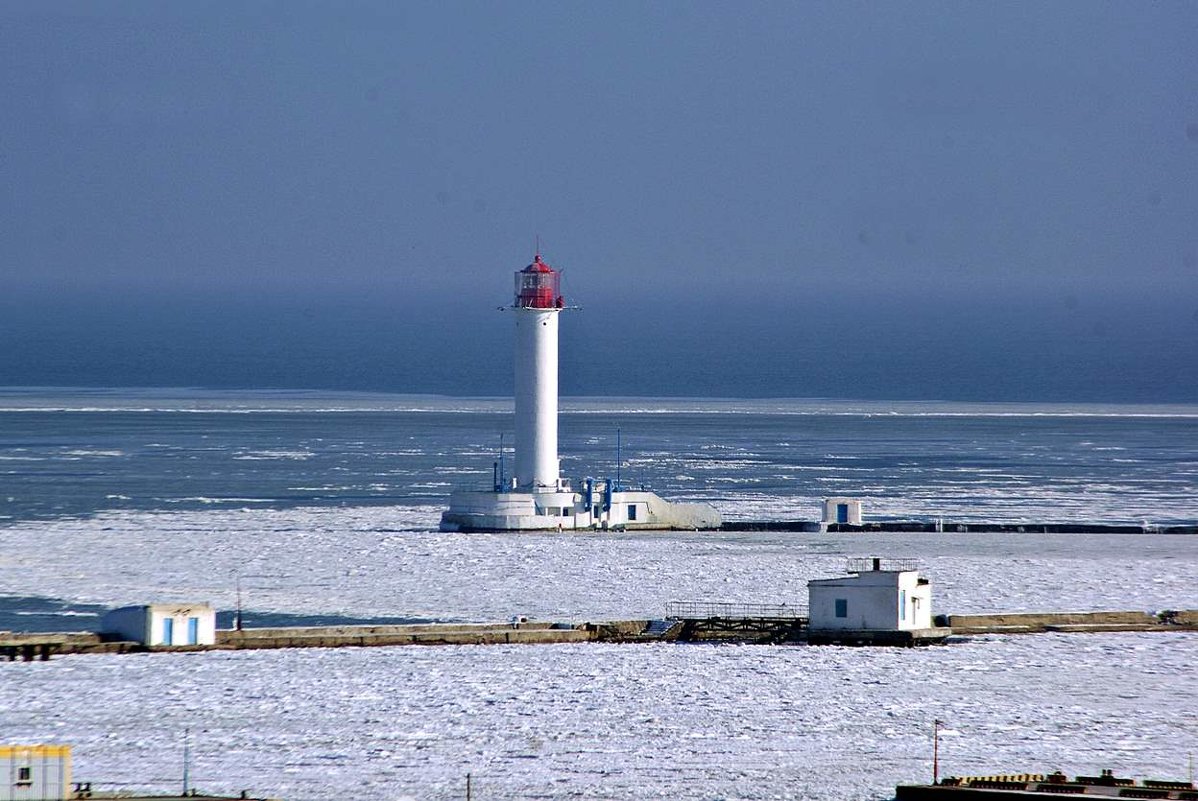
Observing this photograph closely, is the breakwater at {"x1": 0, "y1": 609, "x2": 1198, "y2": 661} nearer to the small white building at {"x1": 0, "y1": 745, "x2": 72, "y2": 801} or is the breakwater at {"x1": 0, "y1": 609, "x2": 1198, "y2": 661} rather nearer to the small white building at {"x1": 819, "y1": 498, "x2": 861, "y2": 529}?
the small white building at {"x1": 0, "y1": 745, "x2": 72, "y2": 801}

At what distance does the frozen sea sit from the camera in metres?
22.9

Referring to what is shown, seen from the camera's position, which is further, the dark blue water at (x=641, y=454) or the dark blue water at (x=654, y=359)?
the dark blue water at (x=654, y=359)

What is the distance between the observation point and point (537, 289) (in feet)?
144

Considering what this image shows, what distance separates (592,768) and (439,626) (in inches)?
333

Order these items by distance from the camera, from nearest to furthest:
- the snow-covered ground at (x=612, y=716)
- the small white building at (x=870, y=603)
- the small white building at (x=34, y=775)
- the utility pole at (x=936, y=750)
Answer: the small white building at (x=34, y=775) → the utility pole at (x=936, y=750) → the snow-covered ground at (x=612, y=716) → the small white building at (x=870, y=603)

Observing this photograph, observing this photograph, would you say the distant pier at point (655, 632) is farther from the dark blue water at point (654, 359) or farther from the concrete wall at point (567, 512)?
the dark blue water at point (654, 359)

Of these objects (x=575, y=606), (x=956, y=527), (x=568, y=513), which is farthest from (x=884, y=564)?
(x=568, y=513)

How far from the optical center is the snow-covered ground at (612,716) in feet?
72.0

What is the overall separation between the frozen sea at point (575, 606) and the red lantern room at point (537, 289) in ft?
14.9

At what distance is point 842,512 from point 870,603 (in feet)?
41.3

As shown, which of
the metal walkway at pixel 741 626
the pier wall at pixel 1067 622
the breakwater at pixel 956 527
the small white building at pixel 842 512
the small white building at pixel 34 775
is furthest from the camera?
the small white building at pixel 842 512

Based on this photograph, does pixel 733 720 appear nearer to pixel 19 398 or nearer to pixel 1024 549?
pixel 1024 549

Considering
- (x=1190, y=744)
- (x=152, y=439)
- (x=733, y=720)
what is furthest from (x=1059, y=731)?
(x=152, y=439)

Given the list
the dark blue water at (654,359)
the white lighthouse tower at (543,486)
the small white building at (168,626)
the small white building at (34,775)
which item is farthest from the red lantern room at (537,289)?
the dark blue water at (654,359)
